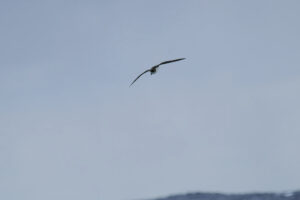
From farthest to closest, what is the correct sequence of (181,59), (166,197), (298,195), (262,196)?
(166,197)
(262,196)
(298,195)
(181,59)

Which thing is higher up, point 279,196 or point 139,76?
point 139,76

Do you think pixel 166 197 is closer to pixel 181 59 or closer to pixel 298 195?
pixel 298 195

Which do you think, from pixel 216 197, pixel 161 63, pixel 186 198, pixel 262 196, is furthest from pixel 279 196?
pixel 161 63

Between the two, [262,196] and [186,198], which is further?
[186,198]

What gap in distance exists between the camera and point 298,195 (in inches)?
2048

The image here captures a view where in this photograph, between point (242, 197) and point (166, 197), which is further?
point (166, 197)

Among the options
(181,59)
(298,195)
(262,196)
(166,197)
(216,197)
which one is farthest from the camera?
(166,197)

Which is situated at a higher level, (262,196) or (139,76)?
(139,76)

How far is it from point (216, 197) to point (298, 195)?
39.4ft

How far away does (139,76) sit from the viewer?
2508 cm

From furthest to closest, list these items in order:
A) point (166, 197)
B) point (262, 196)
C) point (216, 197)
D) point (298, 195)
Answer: point (166, 197), point (216, 197), point (262, 196), point (298, 195)

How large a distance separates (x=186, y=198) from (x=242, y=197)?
9.72m

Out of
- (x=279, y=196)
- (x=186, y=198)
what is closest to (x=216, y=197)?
(x=186, y=198)

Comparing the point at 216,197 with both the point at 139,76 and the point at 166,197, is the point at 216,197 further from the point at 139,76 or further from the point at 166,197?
the point at 139,76
